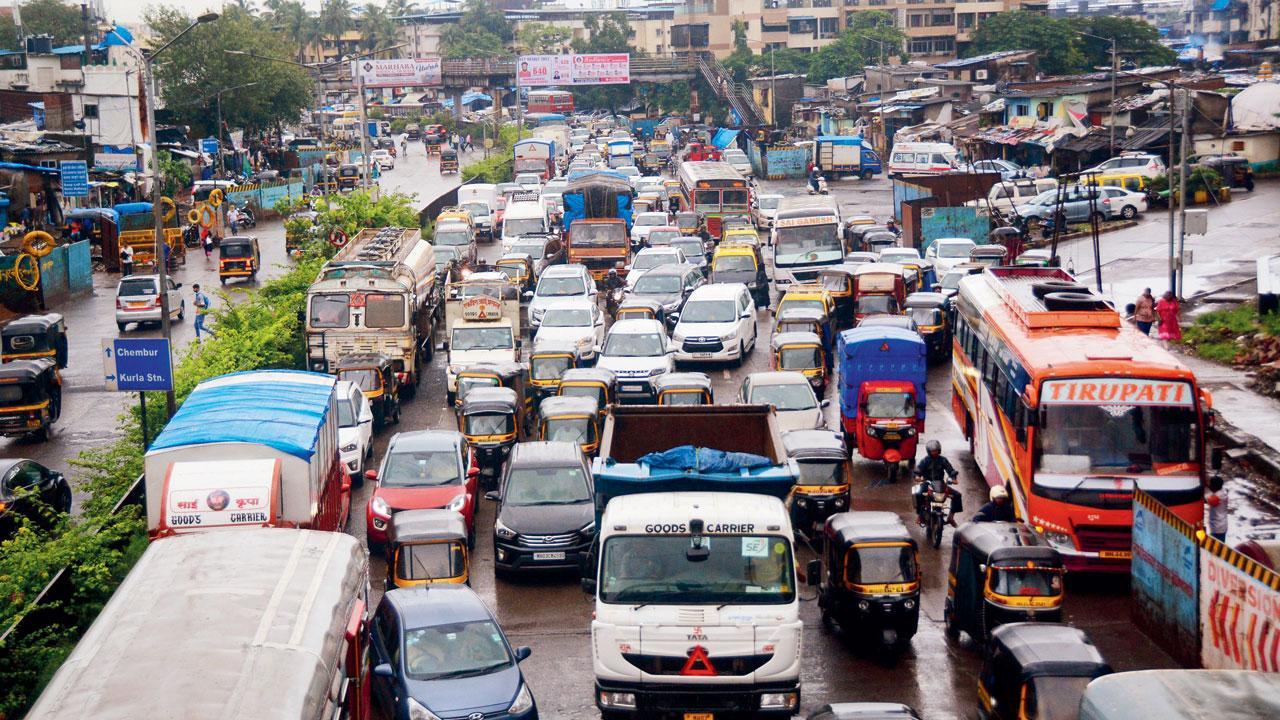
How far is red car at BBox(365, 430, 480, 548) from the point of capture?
68.2 ft

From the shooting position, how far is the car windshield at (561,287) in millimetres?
37250

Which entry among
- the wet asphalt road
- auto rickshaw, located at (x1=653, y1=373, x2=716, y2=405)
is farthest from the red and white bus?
auto rickshaw, located at (x1=653, y1=373, x2=716, y2=405)

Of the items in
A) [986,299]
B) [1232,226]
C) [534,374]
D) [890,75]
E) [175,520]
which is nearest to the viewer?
[175,520]

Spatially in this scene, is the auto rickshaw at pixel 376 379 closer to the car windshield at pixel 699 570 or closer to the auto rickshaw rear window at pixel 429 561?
the auto rickshaw rear window at pixel 429 561

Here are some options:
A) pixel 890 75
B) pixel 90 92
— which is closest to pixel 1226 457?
pixel 90 92

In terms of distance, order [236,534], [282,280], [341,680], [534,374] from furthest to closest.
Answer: [282,280] < [534,374] < [236,534] < [341,680]

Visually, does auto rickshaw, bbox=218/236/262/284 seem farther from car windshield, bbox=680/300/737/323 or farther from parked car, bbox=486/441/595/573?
parked car, bbox=486/441/595/573

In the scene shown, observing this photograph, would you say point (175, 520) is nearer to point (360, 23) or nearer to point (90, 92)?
point (90, 92)

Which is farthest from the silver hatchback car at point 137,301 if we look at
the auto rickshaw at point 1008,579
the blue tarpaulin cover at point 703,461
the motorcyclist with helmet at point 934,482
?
the auto rickshaw at point 1008,579

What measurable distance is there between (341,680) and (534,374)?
A: 17317 millimetres

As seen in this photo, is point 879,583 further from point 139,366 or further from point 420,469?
point 139,366

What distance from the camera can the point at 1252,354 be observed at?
2967cm

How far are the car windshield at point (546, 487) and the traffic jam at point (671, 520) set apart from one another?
1.8 inches

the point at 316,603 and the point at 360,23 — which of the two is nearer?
the point at 316,603
